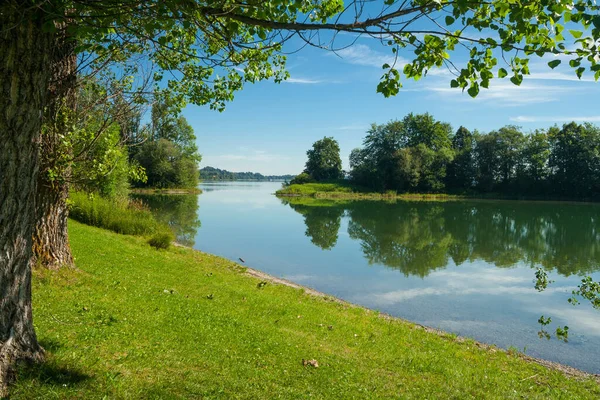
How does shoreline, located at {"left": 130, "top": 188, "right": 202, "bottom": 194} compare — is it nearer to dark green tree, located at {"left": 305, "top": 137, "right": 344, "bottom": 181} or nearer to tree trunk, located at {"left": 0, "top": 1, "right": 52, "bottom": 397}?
dark green tree, located at {"left": 305, "top": 137, "right": 344, "bottom": 181}

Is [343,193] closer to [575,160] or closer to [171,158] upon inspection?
[171,158]

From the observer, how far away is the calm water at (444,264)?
40.1ft

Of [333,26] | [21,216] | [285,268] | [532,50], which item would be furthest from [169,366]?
[285,268]

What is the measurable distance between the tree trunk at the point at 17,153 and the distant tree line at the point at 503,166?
78637 millimetres

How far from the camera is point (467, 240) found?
92.7 ft

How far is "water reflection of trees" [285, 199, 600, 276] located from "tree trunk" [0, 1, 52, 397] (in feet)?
53.3

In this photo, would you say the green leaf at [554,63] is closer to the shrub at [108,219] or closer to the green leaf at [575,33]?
the green leaf at [575,33]

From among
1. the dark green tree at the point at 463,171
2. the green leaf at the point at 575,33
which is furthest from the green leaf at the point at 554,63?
the dark green tree at the point at 463,171

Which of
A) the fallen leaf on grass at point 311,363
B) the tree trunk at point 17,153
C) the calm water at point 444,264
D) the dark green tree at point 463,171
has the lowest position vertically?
the calm water at point 444,264

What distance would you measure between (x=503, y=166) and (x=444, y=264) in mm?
69546

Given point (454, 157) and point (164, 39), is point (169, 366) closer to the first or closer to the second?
point (164, 39)

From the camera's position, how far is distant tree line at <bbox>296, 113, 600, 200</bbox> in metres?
74.2

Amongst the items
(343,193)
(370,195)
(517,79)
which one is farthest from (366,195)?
(517,79)

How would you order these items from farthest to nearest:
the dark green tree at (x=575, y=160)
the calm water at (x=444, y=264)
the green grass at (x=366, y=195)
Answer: the green grass at (x=366, y=195), the dark green tree at (x=575, y=160), the calm water at (x=444, y=264)
